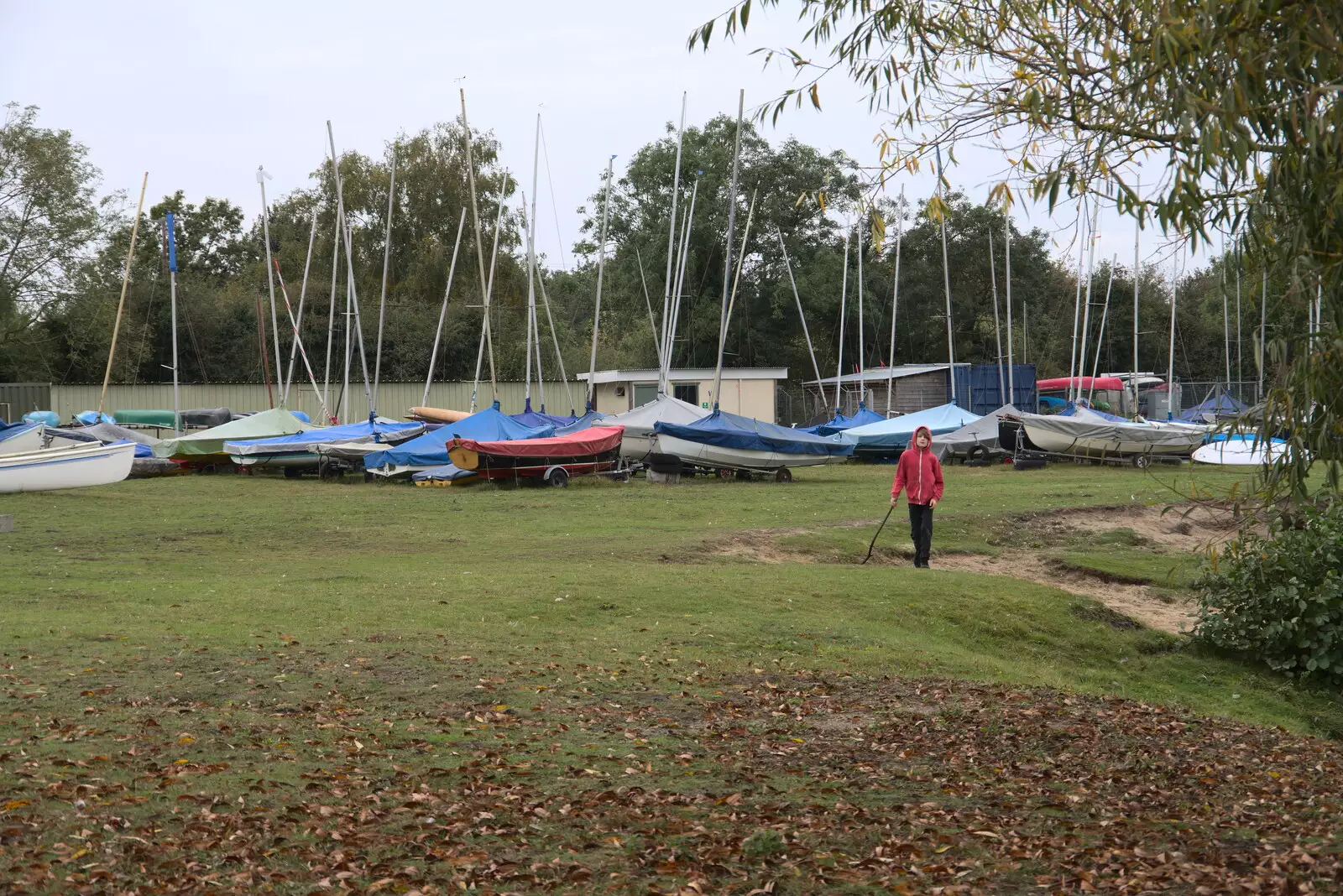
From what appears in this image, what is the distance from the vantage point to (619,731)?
905 centimetres

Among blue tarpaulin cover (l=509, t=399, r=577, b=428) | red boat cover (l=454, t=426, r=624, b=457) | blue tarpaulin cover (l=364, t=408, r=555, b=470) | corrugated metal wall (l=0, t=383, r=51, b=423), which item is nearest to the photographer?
red boat cover (l=454, t=426, r=624, b=457)

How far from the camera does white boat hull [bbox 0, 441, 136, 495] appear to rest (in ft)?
97.5

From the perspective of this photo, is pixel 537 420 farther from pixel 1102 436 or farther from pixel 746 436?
pixel 1102 436

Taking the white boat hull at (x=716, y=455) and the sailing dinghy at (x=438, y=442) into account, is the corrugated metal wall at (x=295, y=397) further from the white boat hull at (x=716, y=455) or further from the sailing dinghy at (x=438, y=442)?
the white boat hull at (x=716, y=455)

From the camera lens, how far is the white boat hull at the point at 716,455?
3603 cm

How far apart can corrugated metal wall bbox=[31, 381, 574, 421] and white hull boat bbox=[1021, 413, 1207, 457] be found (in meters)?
22.3

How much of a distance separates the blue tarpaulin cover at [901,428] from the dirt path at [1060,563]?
16.4m

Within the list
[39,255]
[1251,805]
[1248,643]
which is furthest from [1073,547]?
[39,255]

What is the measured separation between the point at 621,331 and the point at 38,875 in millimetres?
70275

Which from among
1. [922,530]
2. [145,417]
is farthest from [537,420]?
[145,417]

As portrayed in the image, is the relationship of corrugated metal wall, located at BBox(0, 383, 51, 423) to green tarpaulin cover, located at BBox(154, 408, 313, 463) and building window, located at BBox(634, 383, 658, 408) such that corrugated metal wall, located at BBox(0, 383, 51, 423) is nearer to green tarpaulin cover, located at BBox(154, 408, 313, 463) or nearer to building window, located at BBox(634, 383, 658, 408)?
green tarpaulin cover, located at BBox(154, 408, 313, 463)

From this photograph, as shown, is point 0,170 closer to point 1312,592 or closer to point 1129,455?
point 1129,455

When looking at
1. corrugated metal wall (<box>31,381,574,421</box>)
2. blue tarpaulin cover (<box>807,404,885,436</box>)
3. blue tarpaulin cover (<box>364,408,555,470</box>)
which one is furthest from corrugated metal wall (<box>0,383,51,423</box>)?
blue tarpaulin cover (<box>807,404,885,436</box>)

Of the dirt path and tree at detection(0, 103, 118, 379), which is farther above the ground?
tree at detection(0, 103, 118, 379)
